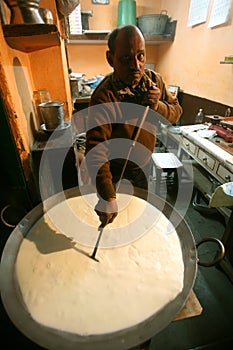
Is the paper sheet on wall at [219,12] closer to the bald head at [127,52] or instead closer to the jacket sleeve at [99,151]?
the bald head at [127,52]

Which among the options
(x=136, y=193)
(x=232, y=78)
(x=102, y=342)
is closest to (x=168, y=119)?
(x=136, y=193)

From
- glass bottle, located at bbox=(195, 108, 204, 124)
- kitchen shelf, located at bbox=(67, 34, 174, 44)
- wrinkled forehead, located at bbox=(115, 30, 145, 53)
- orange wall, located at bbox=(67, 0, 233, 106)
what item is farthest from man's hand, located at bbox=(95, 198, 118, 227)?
kitchen shelf, located at bbox=(67, 34, 174, 44)

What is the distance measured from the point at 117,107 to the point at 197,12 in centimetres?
263

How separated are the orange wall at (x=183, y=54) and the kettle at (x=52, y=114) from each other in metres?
1.92

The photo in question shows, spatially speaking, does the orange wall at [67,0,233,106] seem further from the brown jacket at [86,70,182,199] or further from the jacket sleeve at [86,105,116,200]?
the jacket sleeve at [86,105,116,200]

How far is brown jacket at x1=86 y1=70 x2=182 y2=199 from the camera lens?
863 millimetres

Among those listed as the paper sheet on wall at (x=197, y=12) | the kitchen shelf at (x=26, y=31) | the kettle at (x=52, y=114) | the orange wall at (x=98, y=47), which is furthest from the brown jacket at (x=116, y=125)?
the orange wall at (x=98, y=47)

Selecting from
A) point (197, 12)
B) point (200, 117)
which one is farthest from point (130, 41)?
point (197, 12)

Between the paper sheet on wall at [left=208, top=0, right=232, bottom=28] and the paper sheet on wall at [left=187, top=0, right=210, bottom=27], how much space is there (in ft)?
0.50

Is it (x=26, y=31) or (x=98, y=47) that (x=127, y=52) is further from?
(x=98, y=47)

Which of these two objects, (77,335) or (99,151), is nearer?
(77,335)

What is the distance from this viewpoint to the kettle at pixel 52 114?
4.53 ft

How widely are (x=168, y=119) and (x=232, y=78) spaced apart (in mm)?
1566

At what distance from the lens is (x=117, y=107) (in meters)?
0.93
